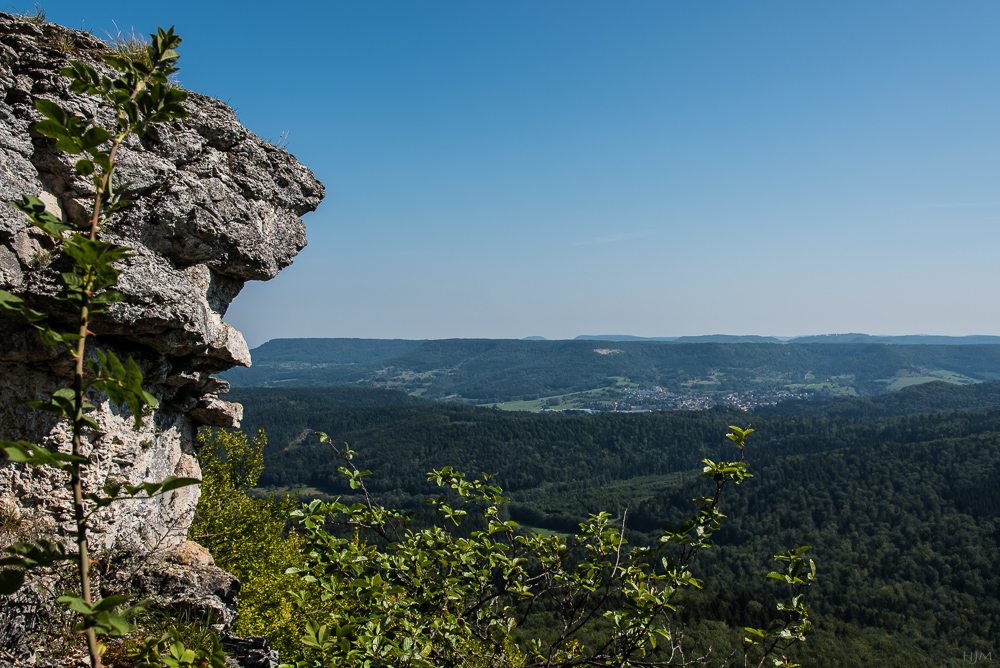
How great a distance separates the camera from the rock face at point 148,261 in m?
7.92

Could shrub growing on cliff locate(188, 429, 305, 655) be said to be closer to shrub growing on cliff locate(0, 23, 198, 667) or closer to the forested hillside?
shrub growing on cliff locate(0, 23, 198, 667)

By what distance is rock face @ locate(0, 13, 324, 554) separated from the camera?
26.0ft

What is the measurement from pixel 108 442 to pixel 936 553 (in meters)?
146

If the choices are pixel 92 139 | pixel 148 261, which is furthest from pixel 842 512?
pixel 92 139

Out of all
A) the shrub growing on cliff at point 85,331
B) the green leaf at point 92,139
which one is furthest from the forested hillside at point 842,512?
the green leaf at point 92,139

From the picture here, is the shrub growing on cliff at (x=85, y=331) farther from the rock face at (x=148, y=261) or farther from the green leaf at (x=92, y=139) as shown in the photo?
the rock face at (x=148, y=261)

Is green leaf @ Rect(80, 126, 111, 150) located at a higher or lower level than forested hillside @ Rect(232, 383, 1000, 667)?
higher

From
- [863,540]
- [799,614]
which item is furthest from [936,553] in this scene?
[799,614]

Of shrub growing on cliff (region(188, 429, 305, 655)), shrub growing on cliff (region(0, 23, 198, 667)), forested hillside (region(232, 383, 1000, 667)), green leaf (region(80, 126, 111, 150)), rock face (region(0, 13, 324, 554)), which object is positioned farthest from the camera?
forested hillside (region(232, 383, 1000, 667))

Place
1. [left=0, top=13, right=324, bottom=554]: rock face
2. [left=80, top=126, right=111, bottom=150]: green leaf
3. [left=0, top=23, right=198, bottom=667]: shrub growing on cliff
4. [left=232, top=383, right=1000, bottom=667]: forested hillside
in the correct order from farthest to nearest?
[left=232, top=383, right=1000, bottom=667]: forested hillside, [left=0, top=13, right=324, bottom=554]: rock face, [left=80, top=126, right=111, bottom=150]: green leaf, [left=0, top=23, right=198, bottom=667]: shrub growing on cliff

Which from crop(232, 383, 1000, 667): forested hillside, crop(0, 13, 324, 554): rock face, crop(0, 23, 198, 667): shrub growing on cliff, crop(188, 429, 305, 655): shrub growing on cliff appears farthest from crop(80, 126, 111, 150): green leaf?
crop(232, 383, 1000, 667): forested hillside

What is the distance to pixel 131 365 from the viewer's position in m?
2.04

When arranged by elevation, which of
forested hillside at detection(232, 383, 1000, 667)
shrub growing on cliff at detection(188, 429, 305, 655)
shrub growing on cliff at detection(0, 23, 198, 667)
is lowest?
forested hillside at detection(232, 383, 1000, 667)

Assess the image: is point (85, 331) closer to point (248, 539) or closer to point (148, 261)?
point (148, 261)
